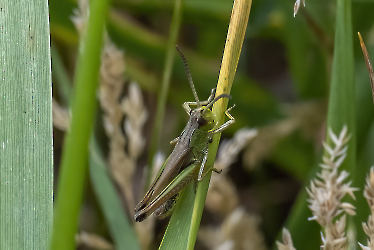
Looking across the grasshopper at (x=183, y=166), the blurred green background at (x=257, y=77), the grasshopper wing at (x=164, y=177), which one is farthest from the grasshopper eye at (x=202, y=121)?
the blurred green background at (x=257, y=77)

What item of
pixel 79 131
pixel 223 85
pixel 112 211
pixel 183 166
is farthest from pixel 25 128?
pixel 112 211

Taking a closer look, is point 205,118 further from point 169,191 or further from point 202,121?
point 169,191

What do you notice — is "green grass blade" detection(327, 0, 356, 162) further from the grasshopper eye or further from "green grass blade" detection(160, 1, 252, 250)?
the grasshopper eye

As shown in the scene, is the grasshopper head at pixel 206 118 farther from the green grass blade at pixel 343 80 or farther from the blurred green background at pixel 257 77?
the blurred green background at pixel 257 77

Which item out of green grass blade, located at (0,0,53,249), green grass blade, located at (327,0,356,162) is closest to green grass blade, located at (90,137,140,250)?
green grass blade, located at (0,0,53,249)

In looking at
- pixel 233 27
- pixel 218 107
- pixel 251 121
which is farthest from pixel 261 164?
pixel 233 27

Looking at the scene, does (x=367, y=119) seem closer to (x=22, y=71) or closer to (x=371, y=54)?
(x=371, y=54)
